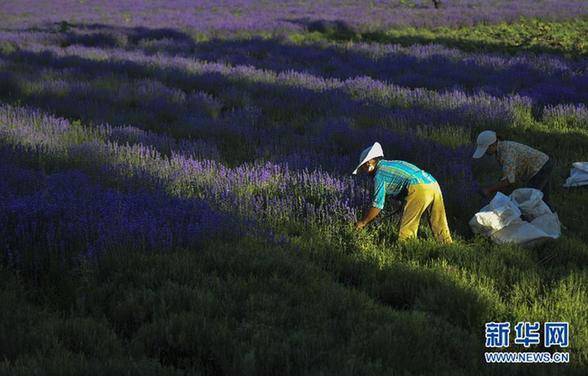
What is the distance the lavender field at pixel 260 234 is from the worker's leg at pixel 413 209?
0.14 meters

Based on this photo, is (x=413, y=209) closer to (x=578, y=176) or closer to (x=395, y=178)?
(x=395, y=178)

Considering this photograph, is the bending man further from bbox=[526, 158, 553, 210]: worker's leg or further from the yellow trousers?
the yellow trousers

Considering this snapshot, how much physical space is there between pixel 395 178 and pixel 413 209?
0.88 ft

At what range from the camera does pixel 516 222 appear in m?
4.17

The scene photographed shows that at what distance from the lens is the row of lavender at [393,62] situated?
9.45 meters

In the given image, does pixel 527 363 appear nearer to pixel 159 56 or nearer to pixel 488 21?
pixel 159 56

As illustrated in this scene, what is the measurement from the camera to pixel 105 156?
17.9ft

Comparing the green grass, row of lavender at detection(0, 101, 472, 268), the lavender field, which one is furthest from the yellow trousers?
the green grass

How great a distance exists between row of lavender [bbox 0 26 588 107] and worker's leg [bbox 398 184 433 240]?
5.04 meters

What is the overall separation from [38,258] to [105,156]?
7.13 feet

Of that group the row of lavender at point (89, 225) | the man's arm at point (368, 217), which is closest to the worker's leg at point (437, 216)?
the man's arm at point (368, 217)

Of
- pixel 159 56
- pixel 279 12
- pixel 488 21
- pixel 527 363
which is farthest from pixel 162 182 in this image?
pixel 279 12

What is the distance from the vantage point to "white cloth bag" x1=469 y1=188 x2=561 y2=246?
4.09 m

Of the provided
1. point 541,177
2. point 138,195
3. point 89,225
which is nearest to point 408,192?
point 541,177
